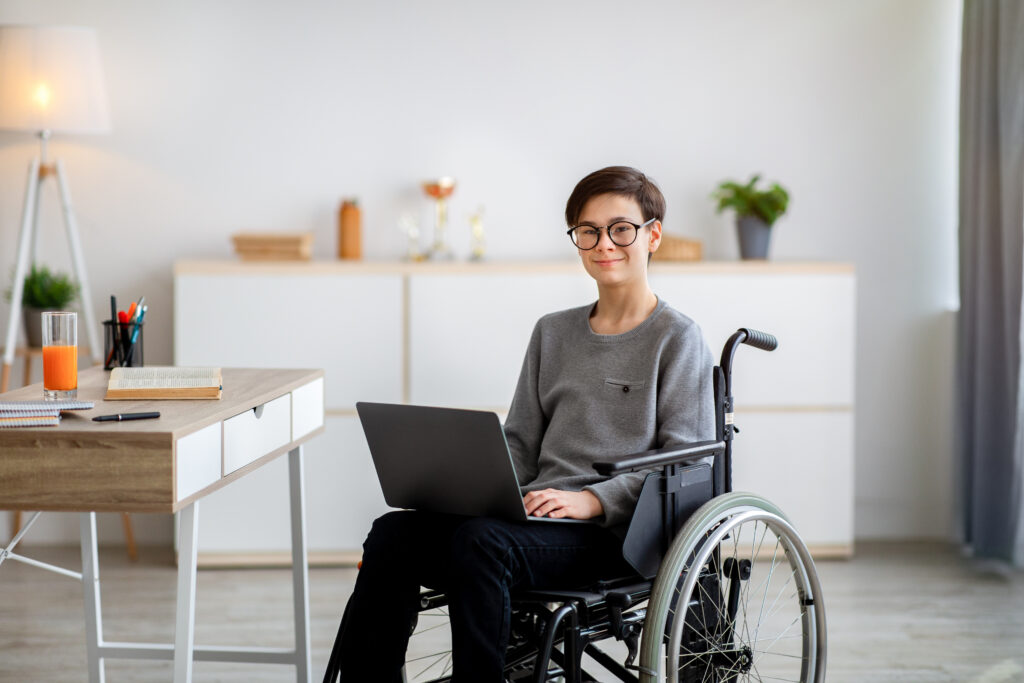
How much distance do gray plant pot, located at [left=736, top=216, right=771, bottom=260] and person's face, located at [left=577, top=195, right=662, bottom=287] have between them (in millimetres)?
1751

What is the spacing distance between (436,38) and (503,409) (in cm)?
135

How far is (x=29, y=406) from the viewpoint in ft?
5.69

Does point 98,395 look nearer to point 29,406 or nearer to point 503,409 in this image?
point 29,406

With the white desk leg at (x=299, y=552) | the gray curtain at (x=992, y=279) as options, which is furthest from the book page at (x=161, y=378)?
the gray curtain at (x=992, y=279)

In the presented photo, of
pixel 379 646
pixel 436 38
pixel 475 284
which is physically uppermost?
pixel 436 38

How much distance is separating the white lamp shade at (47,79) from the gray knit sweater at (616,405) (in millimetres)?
2132

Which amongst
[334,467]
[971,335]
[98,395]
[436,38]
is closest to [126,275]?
[334,467]

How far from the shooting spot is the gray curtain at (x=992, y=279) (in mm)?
3488

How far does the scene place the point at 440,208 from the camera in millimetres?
3902

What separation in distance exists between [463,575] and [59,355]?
863 millimetres

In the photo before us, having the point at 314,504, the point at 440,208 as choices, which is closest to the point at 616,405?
the point at 314,504

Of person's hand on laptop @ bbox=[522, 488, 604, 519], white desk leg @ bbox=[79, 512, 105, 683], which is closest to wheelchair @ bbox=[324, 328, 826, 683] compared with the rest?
person's hand on laptop @ bbox=[522, 488, 604, 519]

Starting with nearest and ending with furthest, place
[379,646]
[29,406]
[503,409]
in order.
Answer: [29,406]
[379,646]
[503,409]

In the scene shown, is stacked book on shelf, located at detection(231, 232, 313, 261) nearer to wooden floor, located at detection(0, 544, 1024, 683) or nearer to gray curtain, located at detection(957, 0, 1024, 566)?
wooden floor, located at detection(0, 544, 1024, 683)
